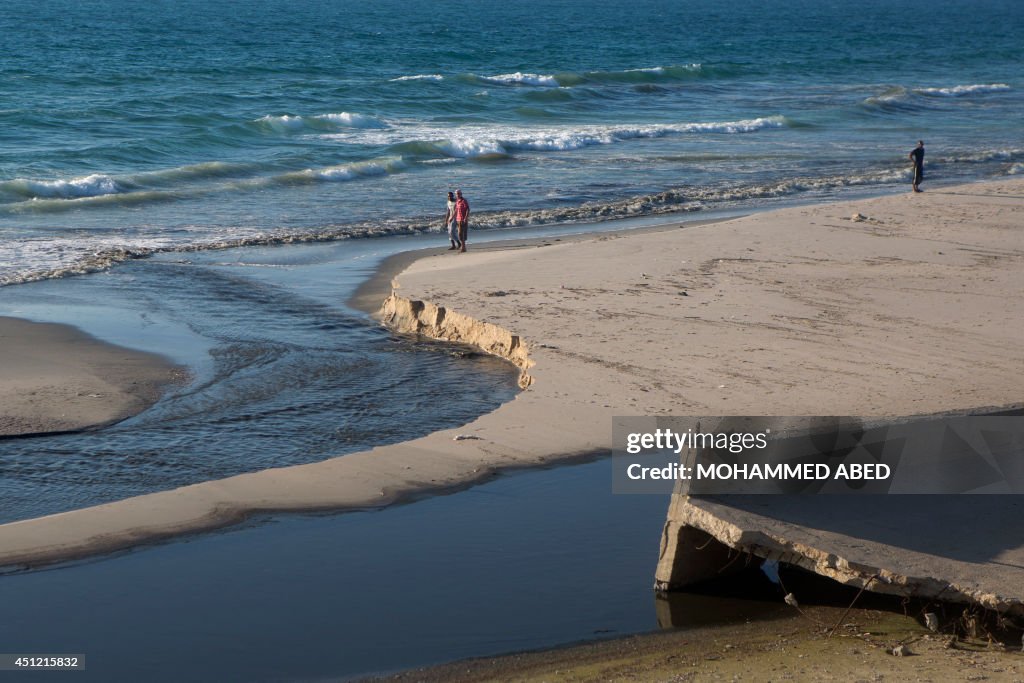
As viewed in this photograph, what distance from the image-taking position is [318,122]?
34.6m

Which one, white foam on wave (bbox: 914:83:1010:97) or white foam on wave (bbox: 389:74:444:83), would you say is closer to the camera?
white foam on wave (bbox: 389:74:444:83)

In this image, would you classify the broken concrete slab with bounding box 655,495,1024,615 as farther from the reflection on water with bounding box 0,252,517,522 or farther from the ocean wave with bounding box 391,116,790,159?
the ocean wave with bounding box 391,116,790,159

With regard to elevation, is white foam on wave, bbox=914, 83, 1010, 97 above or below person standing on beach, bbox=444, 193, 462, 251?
above

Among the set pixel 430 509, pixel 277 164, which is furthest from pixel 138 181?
pixel 430 509

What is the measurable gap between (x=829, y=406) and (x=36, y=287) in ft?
37.2

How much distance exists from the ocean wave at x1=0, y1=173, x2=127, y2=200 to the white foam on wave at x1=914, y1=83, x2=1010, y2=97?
33.2 m

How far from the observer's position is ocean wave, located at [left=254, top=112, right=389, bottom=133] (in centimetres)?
3316

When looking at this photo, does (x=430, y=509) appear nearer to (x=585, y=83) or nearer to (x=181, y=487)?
(x=181, y=487)

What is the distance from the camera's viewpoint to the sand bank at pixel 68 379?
434 inches

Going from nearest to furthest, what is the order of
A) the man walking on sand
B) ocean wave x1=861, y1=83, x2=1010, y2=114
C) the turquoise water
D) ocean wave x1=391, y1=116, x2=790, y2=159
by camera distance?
1. the man walking on sand
2. the turquoise water
3. ocean wave x1=391, y1=116, x2=790, y2=159
4. ocean wave x1=861, y1=83, x2=1010, y2=114

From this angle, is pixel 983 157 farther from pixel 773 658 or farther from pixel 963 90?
pixel 773 658

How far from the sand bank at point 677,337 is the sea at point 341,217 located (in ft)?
1.50

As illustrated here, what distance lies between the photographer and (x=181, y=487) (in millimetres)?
9172

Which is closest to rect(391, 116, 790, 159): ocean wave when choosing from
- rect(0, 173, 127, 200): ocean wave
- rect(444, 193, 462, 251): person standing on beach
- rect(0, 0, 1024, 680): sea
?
rect(0, 0, 1024, 680): sea
